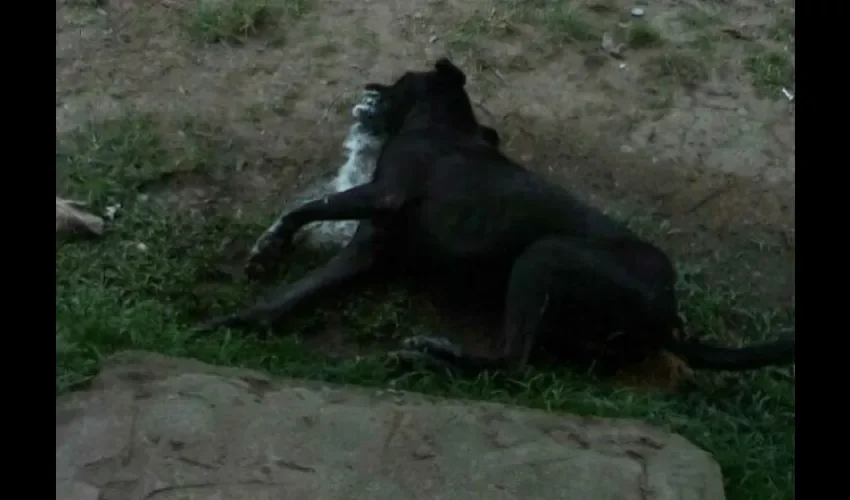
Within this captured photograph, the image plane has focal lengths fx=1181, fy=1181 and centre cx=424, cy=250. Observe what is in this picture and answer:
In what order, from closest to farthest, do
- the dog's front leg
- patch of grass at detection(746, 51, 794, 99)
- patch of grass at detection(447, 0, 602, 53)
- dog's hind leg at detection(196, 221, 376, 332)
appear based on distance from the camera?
dog's hind leg at detection(196, 221, 376, 332), the dog's front leg, patch of grass at detection(746, 51, 794, 99), patch of grass at detection(447, 0, 602, 53)

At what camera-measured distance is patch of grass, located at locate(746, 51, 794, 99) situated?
543 centimetres

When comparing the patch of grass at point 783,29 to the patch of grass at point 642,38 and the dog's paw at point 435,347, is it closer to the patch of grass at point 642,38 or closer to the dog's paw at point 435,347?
the patch of grass at point 642,38

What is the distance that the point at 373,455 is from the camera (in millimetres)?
2842

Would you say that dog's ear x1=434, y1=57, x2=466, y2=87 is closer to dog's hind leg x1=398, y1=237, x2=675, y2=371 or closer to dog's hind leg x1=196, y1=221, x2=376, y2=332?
dog's hind leg x1=196, y1=221, x2=376, y2=332

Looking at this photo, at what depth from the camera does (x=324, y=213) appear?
13.3 feet

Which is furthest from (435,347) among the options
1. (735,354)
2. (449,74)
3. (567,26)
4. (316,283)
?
(567,26)

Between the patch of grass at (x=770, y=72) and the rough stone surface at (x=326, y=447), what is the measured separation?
2772mm

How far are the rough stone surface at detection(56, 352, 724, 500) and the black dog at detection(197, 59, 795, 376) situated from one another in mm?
533

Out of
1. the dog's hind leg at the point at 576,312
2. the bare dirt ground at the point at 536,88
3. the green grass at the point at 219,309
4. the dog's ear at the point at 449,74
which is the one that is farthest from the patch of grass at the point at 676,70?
the dog's hind leg at the point at 576,312

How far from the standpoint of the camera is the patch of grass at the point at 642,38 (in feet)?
18.4

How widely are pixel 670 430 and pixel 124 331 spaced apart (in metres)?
1.55

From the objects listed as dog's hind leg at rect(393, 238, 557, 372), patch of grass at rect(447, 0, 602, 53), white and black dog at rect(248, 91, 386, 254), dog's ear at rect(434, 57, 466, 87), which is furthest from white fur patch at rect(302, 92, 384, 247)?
patch of grass at rect(447, 0, 602, 53)

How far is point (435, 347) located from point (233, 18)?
7.92 feet

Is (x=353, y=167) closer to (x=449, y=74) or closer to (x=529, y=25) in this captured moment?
(x=449, y=74)
